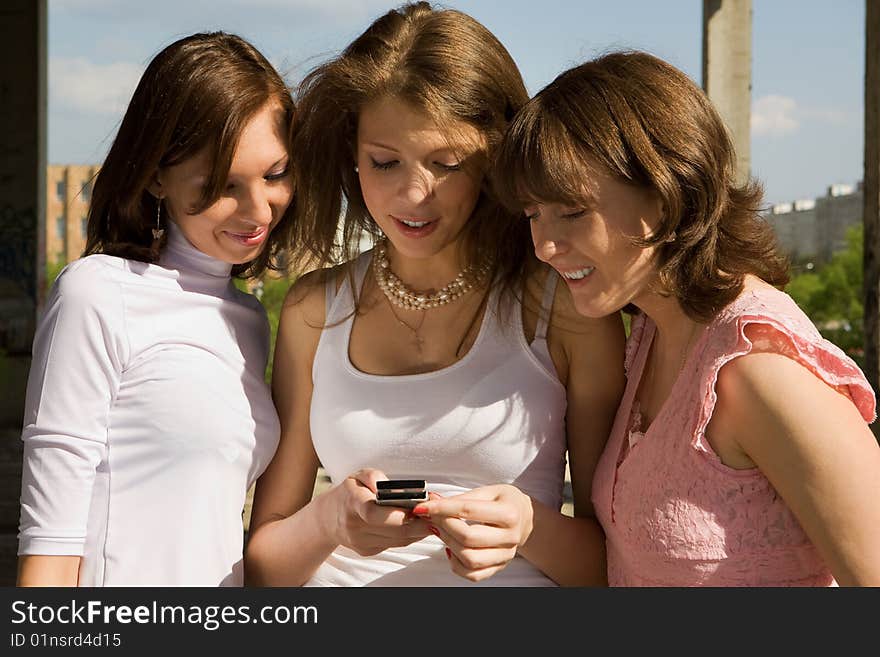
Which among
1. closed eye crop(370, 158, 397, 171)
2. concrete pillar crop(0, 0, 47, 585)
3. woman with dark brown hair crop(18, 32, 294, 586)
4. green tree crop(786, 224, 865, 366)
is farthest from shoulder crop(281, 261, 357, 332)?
green tree crop(786, 224, 865, 366)

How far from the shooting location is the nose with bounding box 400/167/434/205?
2473mm

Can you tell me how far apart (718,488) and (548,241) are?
62cm

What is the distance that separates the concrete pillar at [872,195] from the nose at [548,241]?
574 cm

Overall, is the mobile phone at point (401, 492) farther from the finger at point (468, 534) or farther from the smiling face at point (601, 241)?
the smiling face at point (601, 241)

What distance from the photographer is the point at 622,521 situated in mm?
2395

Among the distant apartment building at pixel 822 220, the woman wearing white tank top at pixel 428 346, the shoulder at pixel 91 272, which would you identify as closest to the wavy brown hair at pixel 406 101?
the woman wearing white tank top at pixel 428 346

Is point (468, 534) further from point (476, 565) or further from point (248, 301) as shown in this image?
point (248, 301)

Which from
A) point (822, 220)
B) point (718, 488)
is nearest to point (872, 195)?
point (718, 488)

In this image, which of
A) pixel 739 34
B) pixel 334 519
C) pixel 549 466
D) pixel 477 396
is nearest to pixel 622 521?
pixel 549 466

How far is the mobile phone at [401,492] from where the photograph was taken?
7.16 feet

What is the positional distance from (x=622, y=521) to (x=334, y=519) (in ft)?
2.09

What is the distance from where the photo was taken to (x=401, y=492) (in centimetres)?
219

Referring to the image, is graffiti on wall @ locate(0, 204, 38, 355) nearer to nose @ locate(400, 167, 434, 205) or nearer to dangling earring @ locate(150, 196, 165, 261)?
dangling earring @ locate(150, 196, 165, 261)
